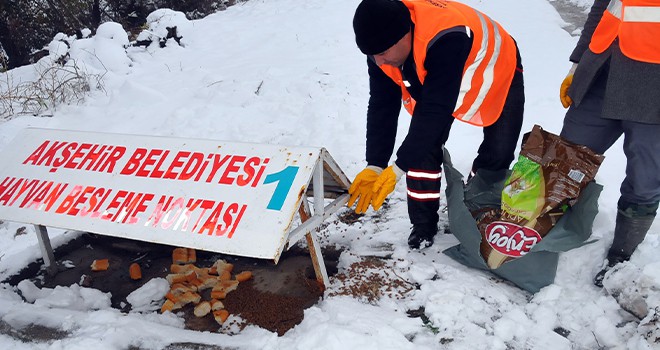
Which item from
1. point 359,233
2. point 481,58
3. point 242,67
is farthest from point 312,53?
point 481,58

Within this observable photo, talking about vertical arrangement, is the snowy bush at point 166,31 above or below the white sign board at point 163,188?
below

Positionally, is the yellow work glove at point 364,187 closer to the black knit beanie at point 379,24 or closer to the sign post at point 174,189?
the sign post at point 174,189

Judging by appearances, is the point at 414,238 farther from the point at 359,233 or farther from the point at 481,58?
the point at 481,58

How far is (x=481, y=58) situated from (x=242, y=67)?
13.7ft

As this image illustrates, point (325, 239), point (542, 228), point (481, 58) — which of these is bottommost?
point (325, 239)

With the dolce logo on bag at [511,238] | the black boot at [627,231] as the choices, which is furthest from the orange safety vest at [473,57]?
the black boot at [627,231]

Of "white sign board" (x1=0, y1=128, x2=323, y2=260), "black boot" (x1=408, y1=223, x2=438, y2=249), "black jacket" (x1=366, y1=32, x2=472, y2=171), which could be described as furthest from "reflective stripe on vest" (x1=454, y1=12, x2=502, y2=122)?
"white sign board" (x1=0, y1=128, x2=323, y2=260)

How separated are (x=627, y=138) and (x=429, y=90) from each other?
35.4 inches

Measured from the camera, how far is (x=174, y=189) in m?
2.29

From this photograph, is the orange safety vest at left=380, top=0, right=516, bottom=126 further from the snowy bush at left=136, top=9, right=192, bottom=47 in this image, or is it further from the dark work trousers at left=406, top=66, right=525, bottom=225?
the snowy bush at left=136, top=9, right=192, bottom=47

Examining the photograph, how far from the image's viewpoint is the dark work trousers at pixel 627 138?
208 centimetres

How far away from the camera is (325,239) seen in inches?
121

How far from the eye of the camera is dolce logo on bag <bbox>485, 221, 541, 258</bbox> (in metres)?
2.38

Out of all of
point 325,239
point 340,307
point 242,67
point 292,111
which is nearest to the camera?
point 340,307
